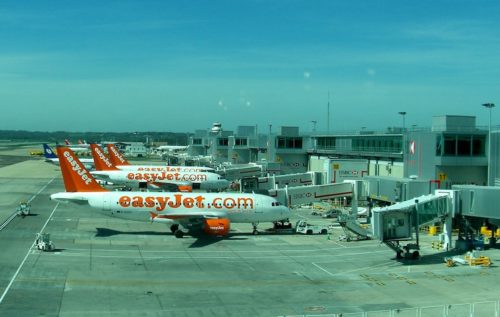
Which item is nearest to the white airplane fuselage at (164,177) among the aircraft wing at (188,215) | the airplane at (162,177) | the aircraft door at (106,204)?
the airplane at (162,177)

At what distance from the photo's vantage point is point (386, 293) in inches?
1350

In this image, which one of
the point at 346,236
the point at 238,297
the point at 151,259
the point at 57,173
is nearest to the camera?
the point at 238,297

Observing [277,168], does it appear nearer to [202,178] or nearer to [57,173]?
[202,178]

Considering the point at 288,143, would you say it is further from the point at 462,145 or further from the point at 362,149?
the point at 462,145

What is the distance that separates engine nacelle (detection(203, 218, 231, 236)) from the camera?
53.2 m

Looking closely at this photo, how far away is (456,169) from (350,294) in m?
25.9

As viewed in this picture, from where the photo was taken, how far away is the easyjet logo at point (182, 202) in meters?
54.4

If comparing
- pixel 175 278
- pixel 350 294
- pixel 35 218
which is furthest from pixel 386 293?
pixel 35 218

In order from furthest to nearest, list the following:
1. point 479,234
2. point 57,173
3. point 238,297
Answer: point 57,173 < point 479,234 < point 238,297

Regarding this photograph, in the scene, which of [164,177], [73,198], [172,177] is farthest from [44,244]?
[172,177]

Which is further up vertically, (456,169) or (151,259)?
(456,169)

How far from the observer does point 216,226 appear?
5322cm

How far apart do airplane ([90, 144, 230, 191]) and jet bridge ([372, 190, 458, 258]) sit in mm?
53929

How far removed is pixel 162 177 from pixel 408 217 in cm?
6044
